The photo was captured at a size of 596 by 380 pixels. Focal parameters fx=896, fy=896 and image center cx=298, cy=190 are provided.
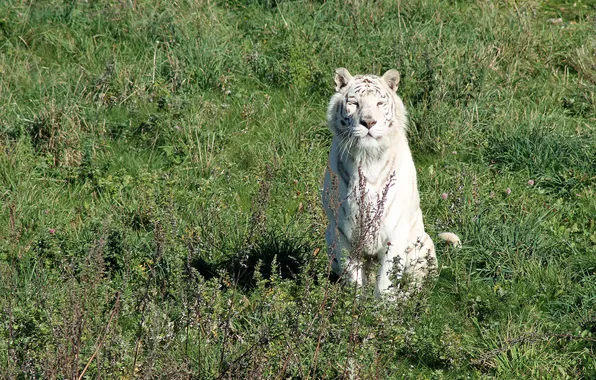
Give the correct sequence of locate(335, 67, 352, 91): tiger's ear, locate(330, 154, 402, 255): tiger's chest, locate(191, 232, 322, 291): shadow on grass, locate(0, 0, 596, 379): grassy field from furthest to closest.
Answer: locate(191, 232, 322, 291): shadow on grass → locate(335, 67, 352, 91): tiger's ear → locate(330, 154, 402, 255): tiger's chest → locate(0, 0, 596, 379): grassy field

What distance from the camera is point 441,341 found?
533 centimetres

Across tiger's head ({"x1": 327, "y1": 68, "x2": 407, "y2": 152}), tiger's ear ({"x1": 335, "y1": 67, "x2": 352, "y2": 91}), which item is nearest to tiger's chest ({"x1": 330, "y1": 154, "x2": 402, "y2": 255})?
tiger's head ({"x1": 327, "y1": 68, "x2": 407, "y2": 152})

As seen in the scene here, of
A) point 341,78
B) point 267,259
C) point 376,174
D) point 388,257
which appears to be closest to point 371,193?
point 376,174

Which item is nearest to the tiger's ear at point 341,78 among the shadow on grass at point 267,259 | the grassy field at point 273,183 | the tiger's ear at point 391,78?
the tiger's ear at point 391,78

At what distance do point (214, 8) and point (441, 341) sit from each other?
5.00 metres

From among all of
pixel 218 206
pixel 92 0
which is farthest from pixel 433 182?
pixel 92 0

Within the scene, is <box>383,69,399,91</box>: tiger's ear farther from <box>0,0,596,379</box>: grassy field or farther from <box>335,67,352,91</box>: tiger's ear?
<box>0,0,596,379</box>: grassy field

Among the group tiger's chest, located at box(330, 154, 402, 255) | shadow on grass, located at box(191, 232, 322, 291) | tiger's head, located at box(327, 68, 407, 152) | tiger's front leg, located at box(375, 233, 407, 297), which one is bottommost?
shadow on grass, located at box(191, 232, 322, 291)

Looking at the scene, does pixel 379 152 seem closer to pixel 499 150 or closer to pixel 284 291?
pixel 284 291

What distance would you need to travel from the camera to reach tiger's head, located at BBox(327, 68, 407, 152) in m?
5.55

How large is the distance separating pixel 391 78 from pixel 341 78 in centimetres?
34

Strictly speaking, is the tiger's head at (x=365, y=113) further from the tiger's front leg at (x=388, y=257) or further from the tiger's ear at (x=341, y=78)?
the tiger's front leg at (x=388, y=257)

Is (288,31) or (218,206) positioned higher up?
(288,31)

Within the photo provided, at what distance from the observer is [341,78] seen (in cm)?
591
